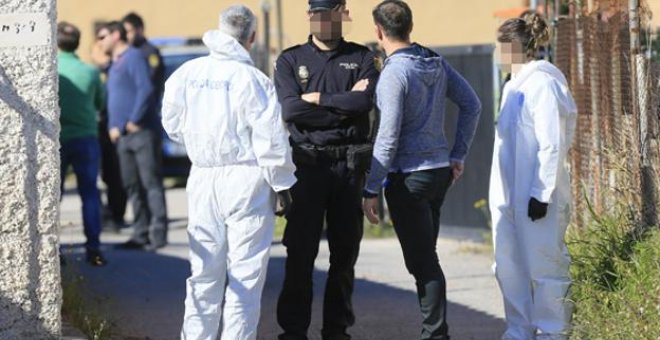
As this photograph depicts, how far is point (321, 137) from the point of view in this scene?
750cm

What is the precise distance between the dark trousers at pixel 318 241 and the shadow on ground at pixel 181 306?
462 mm

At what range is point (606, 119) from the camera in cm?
848

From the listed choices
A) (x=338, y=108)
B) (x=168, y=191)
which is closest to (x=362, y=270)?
(x=338, y=108)

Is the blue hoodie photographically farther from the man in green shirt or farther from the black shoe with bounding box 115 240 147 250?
the black shoe with bounding box 115 240 147 250

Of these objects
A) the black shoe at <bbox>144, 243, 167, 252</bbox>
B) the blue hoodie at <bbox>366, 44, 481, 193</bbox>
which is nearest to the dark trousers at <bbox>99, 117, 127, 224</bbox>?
the black shoe at <bbox>144, 243, 167, 252</bbox>

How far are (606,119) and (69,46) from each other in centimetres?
483

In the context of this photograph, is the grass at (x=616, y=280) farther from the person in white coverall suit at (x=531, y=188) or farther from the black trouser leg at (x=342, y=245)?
the black trouser leg at (x=342, y=245)

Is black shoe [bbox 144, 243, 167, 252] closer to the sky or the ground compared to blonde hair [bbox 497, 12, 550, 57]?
closer to the ground

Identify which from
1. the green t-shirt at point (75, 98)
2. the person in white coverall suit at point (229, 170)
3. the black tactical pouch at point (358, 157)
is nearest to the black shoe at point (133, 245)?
the green t-shirt at point (75, 98)

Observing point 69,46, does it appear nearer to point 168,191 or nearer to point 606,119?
point 606,119

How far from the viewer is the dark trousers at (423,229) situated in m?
7.29

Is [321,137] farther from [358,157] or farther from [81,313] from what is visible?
[81,313]

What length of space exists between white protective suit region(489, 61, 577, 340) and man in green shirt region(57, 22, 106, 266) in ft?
14.9

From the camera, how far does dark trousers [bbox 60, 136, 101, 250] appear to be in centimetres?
1129
